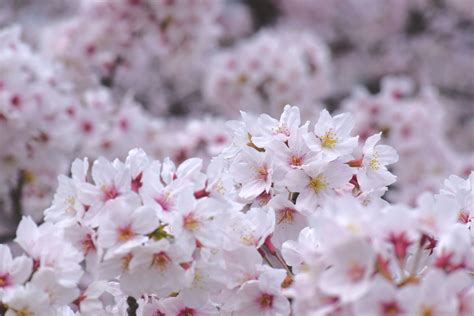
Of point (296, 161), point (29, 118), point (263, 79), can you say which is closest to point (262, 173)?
point (296, 161)

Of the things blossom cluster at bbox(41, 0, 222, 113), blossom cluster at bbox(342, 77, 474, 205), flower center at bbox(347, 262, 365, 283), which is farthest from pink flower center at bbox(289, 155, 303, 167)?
blossom cluster at bbox(342, 77, 474, 205)

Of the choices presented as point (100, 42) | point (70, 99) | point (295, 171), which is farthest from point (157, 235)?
point (100, 42)

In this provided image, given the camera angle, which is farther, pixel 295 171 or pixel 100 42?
pixel 100 42

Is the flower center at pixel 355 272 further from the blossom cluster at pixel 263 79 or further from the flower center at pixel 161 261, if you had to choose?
the blossom cluster at pixel 263 79

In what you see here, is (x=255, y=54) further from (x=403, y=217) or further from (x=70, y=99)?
(x=403, y=217)

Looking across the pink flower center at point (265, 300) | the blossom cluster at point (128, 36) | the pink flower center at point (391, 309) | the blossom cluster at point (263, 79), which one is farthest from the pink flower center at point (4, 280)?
the blossom cluster at point (263, 79)

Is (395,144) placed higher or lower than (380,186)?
lower
